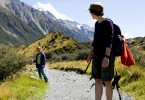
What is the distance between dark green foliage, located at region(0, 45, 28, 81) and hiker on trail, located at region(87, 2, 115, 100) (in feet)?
32.4

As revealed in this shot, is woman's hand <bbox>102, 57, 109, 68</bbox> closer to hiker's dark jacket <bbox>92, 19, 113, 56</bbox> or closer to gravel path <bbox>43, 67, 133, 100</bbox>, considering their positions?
hiker's dark jacket <bbox>92, 19, 113, 56</bbox>

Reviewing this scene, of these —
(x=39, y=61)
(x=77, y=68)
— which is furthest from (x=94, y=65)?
(x=77, y=68)

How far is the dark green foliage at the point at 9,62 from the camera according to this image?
18953mm

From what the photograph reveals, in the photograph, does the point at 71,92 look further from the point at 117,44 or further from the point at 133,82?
the point at 117,44

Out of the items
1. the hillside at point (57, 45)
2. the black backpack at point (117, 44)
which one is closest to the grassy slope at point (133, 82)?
the black backpack at point (117, 44)

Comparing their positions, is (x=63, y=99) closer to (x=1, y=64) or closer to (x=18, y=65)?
(x=1, y=64)

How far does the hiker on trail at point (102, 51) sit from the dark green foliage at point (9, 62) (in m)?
9.88

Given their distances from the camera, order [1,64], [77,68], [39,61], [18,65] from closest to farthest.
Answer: [1,64], [18,65], [39,61], [77,68]

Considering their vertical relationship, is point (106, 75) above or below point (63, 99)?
above

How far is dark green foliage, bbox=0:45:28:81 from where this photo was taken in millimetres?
18953

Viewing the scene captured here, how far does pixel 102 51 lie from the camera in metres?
9.34

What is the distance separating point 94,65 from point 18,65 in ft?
37.9

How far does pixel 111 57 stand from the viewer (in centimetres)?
924

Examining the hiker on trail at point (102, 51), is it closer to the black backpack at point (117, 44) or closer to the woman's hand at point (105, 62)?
the woman's hand at point (105, 62)
